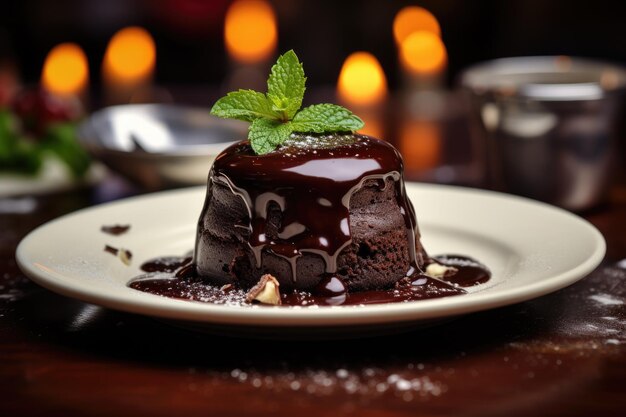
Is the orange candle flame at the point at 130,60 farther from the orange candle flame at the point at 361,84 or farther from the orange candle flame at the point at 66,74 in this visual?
the orange candle flame at the point at 361,84

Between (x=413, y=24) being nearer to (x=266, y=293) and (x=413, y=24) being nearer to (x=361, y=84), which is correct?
(x=361, y=84)

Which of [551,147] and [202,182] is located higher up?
[551,147]

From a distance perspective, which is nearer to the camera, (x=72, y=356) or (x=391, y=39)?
(x=72, y=356)

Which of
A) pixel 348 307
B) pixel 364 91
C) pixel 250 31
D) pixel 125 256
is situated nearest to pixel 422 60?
pixel 364 91

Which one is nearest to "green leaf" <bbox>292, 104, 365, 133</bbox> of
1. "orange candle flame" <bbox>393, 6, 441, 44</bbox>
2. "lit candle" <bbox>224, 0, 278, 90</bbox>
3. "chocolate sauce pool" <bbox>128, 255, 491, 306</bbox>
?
"chocolate sauce pool" <bbox>128, 255, 491, 306</bbox>

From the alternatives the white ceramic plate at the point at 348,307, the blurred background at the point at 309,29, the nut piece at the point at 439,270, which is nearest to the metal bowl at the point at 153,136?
the white ceramic plate at the point at 348,307

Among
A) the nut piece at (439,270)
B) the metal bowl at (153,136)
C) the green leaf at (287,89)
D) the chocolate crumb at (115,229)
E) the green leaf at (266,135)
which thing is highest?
the green leaf at (287,89)

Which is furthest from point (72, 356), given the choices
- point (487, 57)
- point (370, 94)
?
point (487, 57)

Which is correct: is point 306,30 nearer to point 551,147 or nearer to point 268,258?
point 551,147

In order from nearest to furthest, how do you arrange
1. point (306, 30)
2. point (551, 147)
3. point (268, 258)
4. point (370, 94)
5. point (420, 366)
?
point (420, 366) → point (268, 258) → point (551, 147) → point (370, 94) → point (306, 30)
